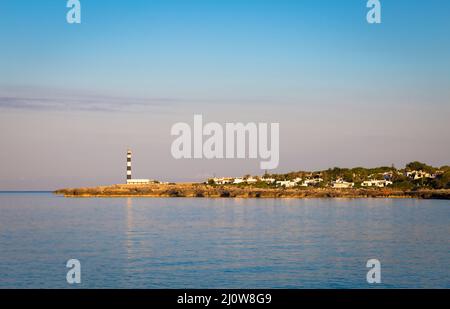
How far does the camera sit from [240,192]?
144125 millimetres

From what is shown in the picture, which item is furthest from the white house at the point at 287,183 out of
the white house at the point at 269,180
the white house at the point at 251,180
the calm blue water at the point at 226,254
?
the calm blue water at the point at 226,254

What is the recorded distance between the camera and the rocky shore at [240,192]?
132 m

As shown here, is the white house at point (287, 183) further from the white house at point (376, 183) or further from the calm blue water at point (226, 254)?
the calm blue water at point (226, 254)

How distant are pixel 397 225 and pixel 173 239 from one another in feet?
77.3

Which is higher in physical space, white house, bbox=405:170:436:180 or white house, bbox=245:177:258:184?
white house, bbox=405:170:436:180

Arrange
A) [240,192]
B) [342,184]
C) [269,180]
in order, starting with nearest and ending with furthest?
[240,192] → [342,184] → [269,180]

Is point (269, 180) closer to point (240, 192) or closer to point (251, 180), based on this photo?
point (251, 180)

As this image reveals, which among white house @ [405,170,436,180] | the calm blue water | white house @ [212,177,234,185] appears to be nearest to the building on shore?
white house @ [212,177,234,185]

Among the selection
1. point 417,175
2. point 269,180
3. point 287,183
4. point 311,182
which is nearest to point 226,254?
point 287,183

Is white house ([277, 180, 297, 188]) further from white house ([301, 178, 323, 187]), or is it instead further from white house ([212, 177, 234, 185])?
white house ([212, 177, 234, 185])

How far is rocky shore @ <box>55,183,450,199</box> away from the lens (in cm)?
13238

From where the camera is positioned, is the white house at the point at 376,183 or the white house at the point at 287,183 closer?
the white house at the point at 376,183
